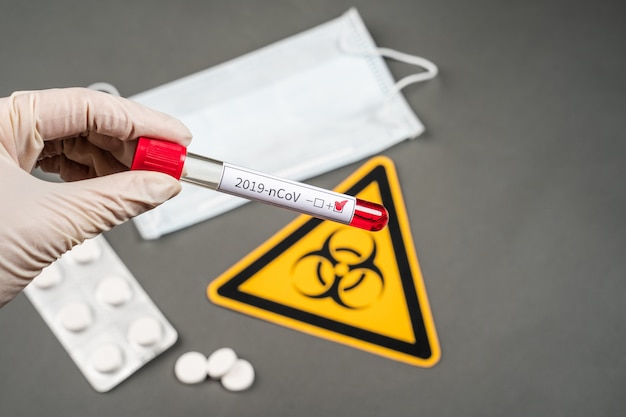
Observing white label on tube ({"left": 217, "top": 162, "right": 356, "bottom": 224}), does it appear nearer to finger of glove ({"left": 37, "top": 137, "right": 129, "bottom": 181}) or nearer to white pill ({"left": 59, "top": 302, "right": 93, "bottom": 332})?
finger of glove ({"left": 37, "top": 137, "right": 129, "bottom": 181})

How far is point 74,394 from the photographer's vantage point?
3.26 ft

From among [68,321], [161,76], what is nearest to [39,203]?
[68,321]

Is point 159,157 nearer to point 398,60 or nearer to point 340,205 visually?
point 340,205

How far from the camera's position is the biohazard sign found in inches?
40.8

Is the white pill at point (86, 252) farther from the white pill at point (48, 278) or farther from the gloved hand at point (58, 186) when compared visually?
the gloved hand at point (58, 186)

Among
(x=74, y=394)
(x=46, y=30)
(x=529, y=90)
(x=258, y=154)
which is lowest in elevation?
(x=74, y=394)

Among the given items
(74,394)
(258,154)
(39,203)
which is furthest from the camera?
(258,154)

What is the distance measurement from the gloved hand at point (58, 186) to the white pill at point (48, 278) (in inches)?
13.0

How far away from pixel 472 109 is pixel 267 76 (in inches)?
15.5

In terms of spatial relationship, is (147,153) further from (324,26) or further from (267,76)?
(324,26)

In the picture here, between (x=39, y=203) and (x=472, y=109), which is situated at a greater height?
(x=472, y=109)

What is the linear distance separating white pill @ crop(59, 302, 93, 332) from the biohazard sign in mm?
208

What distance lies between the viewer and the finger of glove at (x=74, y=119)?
71 centimetres

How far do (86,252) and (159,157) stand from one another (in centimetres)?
42
